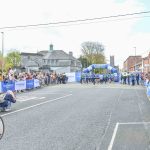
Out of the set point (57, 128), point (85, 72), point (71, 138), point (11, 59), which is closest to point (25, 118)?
point (57, 128)

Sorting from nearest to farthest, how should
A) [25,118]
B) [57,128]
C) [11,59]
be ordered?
1. [57,128]
2. [25,118]
3. [11,59]

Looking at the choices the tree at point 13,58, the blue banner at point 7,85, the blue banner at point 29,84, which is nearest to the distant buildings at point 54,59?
the tree at point 13,58

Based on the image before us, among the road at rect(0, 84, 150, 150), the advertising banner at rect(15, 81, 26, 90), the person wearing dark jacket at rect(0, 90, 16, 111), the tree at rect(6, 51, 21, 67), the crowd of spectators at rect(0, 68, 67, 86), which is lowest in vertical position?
the road at rect(0, 84, 150, 150)

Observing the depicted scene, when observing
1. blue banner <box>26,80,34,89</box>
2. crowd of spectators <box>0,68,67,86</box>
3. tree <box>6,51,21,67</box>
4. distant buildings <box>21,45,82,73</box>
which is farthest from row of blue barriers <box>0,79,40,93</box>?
distant buildings <box>21,45,82,73</box>

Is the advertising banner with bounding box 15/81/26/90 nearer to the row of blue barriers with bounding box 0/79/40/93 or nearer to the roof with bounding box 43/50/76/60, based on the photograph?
the row of blue barriers with bounding box 0/79/40/93

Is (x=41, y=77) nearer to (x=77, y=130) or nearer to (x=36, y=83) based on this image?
(x=36, y=83)

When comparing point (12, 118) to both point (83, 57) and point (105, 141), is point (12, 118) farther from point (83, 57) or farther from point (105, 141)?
point (83, 57)

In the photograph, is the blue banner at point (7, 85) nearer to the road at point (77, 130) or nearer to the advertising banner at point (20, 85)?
the advertising banner at point (20, 85)

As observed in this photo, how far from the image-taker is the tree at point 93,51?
12988 cm

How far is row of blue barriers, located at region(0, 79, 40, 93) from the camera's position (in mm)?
30625

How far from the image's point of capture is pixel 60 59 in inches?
5472

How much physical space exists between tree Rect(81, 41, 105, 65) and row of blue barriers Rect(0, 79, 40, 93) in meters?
88.2

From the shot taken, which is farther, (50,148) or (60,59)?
(60,59)

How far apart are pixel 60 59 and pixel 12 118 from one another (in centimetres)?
12381
